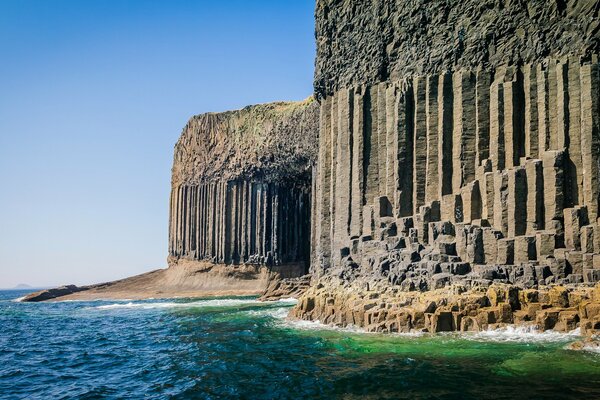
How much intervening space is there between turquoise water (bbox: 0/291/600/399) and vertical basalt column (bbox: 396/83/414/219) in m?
8.83

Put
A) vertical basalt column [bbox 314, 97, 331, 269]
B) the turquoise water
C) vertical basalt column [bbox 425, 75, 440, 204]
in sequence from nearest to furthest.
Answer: the turquoise water → vertical basalt column [bbox 425, 75, 440, 204] → vertical basalt column [bbox 314, 97, 331, 269]

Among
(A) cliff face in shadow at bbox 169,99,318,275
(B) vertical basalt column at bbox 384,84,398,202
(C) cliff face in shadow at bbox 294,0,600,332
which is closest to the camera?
(C) cliff face in shadow at bbox 294,0,600,332

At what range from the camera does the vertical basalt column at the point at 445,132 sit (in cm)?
3062

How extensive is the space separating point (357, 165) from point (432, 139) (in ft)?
17.8

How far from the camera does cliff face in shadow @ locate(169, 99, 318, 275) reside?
58138mm

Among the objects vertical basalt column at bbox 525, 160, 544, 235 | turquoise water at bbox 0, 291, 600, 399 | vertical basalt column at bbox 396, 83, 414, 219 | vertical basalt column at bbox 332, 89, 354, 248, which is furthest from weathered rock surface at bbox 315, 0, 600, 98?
turquoise water at bbox 0, 291, 600, 399

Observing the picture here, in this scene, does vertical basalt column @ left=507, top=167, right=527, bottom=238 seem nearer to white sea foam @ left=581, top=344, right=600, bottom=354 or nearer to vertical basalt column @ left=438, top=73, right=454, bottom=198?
vertical basalt column @ left=438, top=73, right=454, bottom=198

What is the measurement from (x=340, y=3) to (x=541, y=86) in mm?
16729

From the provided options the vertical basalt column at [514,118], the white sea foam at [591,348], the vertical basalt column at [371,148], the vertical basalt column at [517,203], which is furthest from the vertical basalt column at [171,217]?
the white sea foam at [591,348]

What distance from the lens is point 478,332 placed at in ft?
74.3

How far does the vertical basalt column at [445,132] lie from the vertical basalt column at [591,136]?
269 inches

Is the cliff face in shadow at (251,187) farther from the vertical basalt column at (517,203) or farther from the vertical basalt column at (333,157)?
the vertical basalt column at (517,203)

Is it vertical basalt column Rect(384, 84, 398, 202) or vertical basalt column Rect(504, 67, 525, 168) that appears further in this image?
vertical basalt column Rect(384, 84, 398, 202)

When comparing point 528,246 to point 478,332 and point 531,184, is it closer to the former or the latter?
point 531,184
